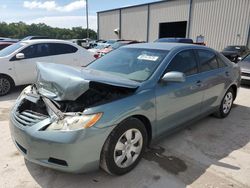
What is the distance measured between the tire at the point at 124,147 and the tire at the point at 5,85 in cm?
503

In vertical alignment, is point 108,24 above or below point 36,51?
above

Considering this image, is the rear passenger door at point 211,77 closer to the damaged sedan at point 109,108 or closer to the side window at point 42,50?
the damaged sedan at point 109,108

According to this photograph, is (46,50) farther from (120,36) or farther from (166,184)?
(120,36)

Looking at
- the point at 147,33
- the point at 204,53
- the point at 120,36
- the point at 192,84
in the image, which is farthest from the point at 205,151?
the point at 120,36

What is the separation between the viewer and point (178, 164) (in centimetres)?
302

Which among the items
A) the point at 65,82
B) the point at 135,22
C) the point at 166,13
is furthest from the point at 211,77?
the point at 135,22

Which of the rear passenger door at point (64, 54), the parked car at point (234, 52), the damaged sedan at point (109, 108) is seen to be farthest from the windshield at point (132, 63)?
the parked car at point (234, 52)

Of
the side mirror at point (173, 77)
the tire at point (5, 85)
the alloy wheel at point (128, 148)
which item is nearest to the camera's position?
the alloy wheel at point (128, 148)

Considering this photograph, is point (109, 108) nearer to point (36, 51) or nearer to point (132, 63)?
point (132, 63)

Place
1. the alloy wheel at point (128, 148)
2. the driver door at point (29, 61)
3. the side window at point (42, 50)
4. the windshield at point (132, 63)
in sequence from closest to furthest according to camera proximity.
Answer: the alloy wheel at point (128, 148) → the windshield at point (132, 63) → the driver door at point (29, 61) → the side window at point (42, 50)

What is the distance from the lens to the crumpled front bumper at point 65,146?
221 cm

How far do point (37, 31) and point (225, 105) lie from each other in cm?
5785

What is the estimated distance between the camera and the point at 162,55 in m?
3.30

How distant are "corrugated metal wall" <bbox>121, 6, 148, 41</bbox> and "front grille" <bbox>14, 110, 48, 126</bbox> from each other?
1034 inches
